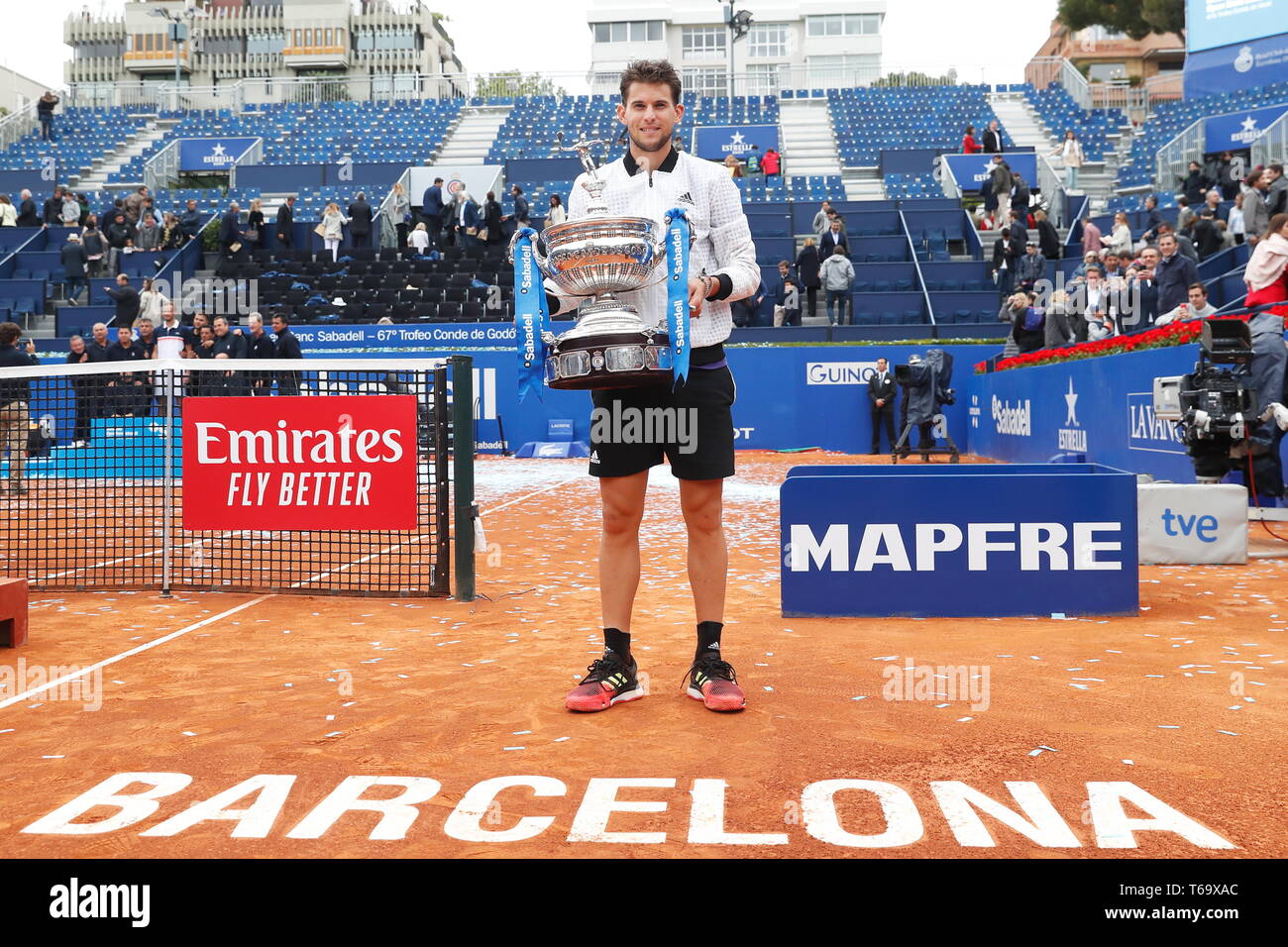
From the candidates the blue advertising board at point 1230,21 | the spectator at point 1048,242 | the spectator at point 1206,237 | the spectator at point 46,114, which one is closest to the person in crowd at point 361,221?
the spectator at point 1048,242

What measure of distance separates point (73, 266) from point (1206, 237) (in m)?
20.5

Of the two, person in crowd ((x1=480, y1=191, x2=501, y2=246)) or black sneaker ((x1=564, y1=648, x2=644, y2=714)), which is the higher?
person in crowd ((x1=480, y1=191, x2=501, y2=246))

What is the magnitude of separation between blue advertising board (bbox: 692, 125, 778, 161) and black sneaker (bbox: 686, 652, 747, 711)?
27856 mm

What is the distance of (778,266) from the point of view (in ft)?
73.6

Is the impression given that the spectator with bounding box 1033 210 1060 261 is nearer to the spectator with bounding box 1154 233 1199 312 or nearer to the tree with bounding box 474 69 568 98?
the spectator with bounding box 1154 233 1199 312

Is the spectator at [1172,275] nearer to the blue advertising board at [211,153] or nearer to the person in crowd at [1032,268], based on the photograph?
the person in crowd at [1032,268]

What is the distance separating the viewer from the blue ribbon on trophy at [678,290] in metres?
3.29

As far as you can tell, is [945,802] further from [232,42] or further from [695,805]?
[232,42]

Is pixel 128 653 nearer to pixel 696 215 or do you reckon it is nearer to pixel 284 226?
pixel 696 215

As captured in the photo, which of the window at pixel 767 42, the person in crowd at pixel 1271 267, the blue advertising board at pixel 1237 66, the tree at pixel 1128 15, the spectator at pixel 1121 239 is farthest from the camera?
the window at pixel 767 42

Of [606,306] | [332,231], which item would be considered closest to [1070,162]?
[332,231]

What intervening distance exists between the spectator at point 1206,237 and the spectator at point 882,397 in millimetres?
4939

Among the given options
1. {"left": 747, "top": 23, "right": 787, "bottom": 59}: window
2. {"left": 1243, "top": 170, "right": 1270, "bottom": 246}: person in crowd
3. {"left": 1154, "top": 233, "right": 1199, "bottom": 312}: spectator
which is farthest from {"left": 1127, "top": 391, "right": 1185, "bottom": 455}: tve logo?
{"left": 747, "top": 23, "right": 787, "bottom": 59}: window

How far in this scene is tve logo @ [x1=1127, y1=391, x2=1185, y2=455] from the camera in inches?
371
